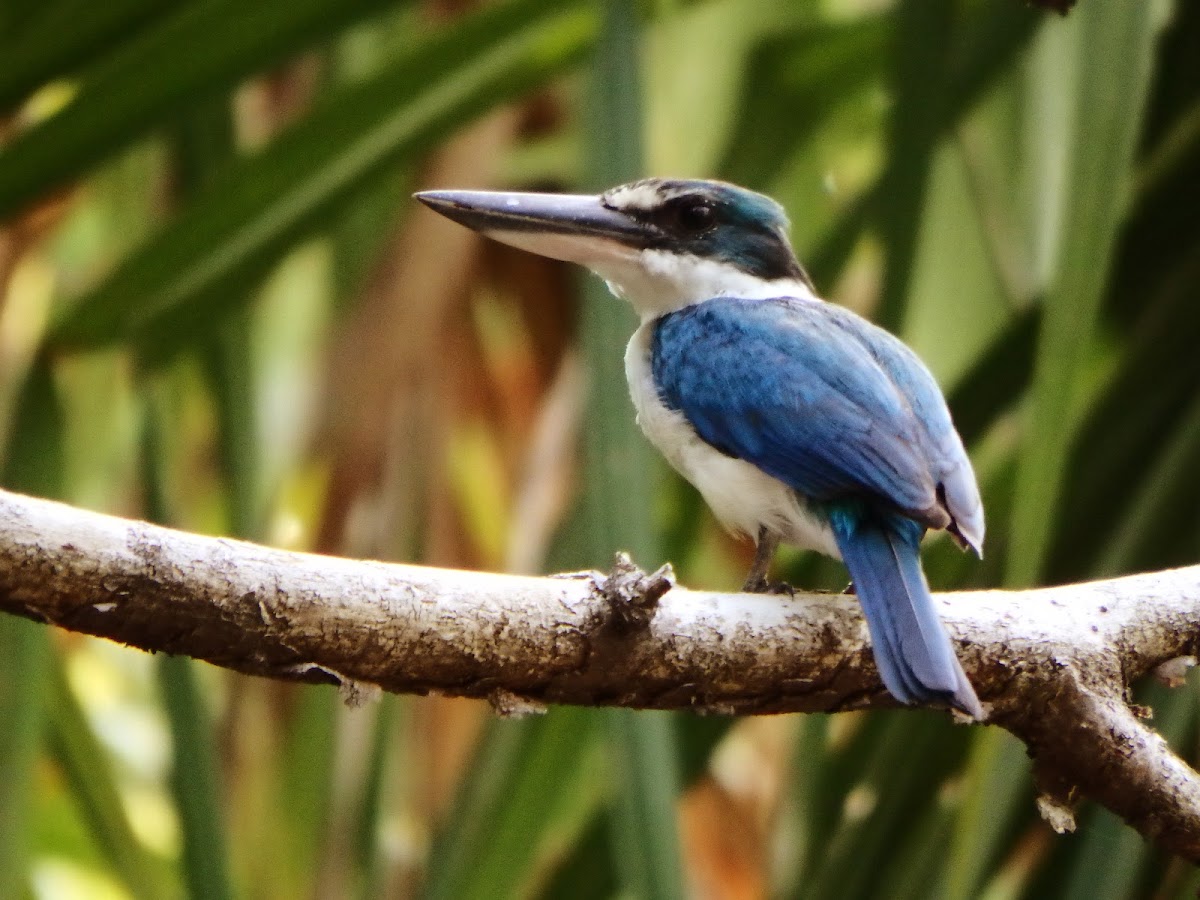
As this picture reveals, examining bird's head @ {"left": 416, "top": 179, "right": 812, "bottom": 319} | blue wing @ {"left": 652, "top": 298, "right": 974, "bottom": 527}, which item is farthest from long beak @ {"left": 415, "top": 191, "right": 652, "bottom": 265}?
blue wing @ {"left": 652, "top": 298, "right": 974, "bottom": 527}

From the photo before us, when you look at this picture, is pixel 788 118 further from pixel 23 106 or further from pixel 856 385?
pixel 23 106

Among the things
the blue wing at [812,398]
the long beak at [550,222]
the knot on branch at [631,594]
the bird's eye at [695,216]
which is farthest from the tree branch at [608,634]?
the bird's eye at [695,216]

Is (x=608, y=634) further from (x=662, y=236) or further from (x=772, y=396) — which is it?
(x=662, y=236)

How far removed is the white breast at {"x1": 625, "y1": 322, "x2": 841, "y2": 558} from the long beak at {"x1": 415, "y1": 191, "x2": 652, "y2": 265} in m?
0.21

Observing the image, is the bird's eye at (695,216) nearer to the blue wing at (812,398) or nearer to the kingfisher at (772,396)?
the kingfisher at (772,396)

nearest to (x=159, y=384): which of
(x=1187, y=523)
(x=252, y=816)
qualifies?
(x=252, y=816)

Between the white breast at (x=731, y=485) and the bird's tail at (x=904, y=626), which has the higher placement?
the white breast at (x=731, y=485)

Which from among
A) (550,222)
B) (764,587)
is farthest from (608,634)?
(550,222)

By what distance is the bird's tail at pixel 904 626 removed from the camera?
59.6 inches

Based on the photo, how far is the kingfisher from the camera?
71.9 inches

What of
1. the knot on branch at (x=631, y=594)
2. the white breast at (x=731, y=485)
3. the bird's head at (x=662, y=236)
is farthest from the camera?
the bird's head at (x=662, y=236)

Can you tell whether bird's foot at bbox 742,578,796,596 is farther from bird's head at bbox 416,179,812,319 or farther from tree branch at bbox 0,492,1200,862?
bird's head at bbox 416,179,812,319

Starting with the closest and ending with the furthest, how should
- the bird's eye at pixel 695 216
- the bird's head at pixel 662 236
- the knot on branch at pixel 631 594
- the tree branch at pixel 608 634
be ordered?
1. the tree branch at pixel 608 634
2. the knot on branch at pixel 631 594
3. the bird's head at pixel 662 236
4. the bird's eye at pixel 695 216

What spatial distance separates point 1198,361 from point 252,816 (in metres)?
2.06
